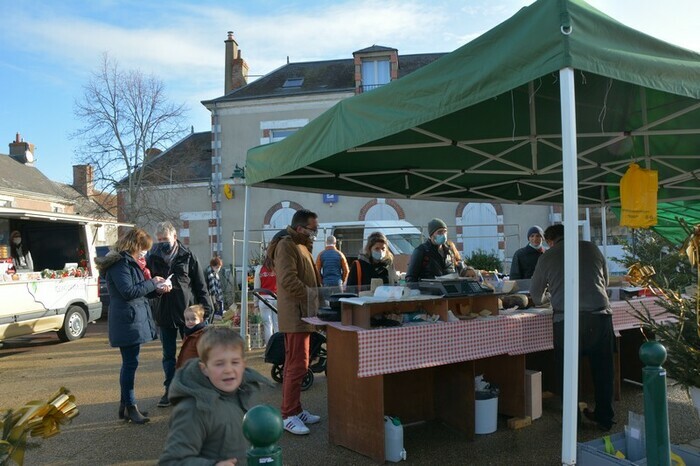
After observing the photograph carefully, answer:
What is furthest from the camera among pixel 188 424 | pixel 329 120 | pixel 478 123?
pixel 478 123

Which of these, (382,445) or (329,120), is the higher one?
(329,120)

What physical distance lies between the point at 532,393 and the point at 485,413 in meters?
0.53

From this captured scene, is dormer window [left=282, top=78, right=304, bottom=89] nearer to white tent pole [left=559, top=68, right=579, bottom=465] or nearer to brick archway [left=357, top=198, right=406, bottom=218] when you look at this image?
brick archway [left=357, top=198, right=406, bottom=218]

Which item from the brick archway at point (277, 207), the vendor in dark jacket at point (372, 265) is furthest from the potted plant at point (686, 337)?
the brick archway at point (277, 207)

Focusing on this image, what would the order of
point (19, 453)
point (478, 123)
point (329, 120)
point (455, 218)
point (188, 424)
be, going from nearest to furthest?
point (19, 453) → point (188, 424) → point (329, 120) → point (478, 123) → point (455, 218)

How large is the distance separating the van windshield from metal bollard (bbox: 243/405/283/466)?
13.0 metres

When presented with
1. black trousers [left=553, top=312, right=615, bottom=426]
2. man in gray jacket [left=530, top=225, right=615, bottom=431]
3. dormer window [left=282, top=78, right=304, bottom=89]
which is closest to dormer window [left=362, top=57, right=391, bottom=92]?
dormer window [left=282, top=78, right=304, bottom=89]

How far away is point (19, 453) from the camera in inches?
67.8

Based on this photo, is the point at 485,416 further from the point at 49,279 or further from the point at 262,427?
the point at 49,279

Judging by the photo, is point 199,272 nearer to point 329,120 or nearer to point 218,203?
point 329,120

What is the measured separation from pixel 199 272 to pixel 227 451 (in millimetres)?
3412

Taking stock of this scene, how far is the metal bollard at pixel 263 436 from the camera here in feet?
4.50

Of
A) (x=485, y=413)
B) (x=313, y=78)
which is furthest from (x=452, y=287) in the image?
(x=313, y=78)

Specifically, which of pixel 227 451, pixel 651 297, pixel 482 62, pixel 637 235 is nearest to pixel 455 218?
pixel 637 235
